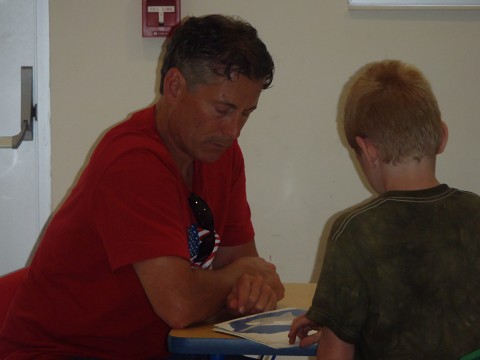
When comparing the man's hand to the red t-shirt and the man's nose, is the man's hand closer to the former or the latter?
the red t-shirt

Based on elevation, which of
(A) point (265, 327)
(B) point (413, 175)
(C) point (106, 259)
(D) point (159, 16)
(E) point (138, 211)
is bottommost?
(A) point (265, 327)

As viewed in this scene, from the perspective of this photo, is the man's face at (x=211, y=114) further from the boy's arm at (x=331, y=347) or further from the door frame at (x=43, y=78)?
the door frame at (x=43, y=78)

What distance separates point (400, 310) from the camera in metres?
1.15

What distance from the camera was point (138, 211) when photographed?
4.66 ft

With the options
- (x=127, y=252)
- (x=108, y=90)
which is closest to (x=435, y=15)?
(x=108, y=90)

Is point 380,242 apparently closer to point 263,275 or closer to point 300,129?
point 263,275

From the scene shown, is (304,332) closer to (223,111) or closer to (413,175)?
(413,175)

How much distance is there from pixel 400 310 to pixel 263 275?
0.59 meters

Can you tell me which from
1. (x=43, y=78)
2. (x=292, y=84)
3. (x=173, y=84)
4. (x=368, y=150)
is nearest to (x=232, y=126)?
(x=173, y=84)

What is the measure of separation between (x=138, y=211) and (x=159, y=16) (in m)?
1.35

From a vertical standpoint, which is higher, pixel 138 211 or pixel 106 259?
pixel 138 211

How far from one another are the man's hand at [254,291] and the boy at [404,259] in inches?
12.4

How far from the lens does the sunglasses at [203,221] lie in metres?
1.66

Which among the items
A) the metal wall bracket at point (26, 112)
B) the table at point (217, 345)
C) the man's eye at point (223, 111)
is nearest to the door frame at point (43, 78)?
the metal wall bracket at point (26, 112)
